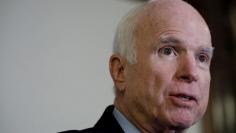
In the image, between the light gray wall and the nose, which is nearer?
the nose

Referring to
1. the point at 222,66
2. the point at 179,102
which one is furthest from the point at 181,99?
the point at 222,66

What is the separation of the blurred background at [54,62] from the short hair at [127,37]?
495 millimetres

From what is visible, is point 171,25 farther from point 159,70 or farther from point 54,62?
point 54,62

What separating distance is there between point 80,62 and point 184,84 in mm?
736

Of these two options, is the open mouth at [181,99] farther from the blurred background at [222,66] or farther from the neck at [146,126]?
the blurred background at [222,66]

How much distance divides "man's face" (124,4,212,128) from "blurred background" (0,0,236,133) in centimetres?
53

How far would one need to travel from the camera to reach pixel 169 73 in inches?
41.6

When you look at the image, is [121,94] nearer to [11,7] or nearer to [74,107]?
[74,107]

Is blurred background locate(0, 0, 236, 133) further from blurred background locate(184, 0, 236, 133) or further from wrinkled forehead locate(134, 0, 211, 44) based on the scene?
wrinkled forehead locate(134, 0, 211, 44)

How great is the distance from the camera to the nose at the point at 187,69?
1.05m

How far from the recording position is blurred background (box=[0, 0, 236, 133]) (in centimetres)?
151

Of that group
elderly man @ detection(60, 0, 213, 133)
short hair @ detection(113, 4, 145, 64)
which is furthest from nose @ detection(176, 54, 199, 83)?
short hair @ detection(113, 4, 145, 64)

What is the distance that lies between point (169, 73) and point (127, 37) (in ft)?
0.54

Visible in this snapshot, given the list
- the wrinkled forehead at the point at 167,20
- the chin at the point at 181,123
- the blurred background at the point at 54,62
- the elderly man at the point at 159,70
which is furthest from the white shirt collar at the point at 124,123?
the blurred background at the point at 54,62
